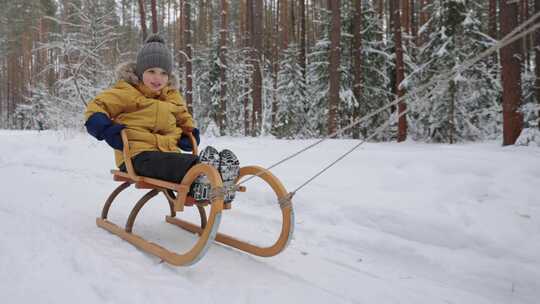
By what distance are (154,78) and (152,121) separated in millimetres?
385

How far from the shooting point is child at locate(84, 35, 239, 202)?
2289mm

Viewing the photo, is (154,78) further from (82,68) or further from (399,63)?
(82,68)

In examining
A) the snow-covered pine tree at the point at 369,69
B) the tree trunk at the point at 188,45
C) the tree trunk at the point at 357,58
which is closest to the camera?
the tree trunk at the point at 357,58

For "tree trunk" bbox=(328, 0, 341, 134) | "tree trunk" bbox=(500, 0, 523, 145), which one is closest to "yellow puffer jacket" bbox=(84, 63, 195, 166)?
"tree trunk" bbox=(500, 0, 523, 145)

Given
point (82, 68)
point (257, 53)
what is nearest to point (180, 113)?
point (257, 53)

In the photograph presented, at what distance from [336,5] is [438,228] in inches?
301

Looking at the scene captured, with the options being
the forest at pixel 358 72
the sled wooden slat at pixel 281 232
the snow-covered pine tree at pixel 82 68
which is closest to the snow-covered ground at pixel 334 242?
the sled wooden slat at pixel 281 232

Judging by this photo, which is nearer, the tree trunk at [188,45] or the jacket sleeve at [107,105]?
the jacket sleeve at [107,105]

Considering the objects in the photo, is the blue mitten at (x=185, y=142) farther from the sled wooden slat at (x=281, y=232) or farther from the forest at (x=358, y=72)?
the forest at (x=358, y=72)

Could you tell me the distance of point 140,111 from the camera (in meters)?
2.84

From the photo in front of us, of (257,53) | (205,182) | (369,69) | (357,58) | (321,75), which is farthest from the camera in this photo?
(321,75)

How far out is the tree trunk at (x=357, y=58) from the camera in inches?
442

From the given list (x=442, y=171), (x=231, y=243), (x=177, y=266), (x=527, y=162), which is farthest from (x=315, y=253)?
(x=527, y=162)

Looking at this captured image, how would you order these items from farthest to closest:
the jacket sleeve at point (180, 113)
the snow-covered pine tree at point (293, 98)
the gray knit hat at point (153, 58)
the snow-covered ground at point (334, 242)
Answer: the snow-covered pine tree at point (293, 98), the jacket sleeve at point (180, 113), the gray knit hat at point (153, 58), the snow-covered ground at point (334, 242)
